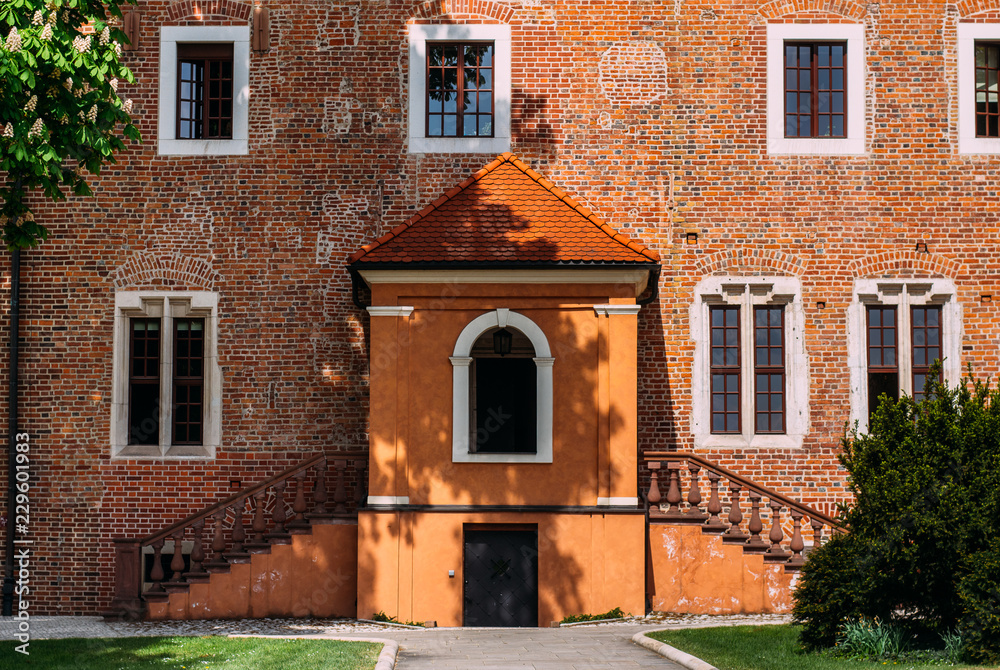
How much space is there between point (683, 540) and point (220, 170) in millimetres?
9134

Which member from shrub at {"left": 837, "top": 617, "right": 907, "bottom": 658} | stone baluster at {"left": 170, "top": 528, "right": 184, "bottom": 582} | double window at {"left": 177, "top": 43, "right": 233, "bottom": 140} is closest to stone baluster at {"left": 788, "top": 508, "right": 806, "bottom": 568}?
shrub at {"left": 837, "top": 617, "right": 907, "bottom": 658}

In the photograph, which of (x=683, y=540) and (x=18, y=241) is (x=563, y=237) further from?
(x=18, y=241)

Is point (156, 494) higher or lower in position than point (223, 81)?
lower

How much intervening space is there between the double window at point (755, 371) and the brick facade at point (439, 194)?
0.47m

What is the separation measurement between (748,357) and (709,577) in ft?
12.0

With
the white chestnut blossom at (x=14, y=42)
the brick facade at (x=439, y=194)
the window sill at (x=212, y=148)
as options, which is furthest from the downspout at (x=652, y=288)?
the white chestnut blossom at (x=14, y=42)

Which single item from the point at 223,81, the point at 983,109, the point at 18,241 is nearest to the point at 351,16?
the point at 223,81

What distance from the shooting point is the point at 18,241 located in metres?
11.8

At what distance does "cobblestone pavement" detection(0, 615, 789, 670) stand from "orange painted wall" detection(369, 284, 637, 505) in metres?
1.83

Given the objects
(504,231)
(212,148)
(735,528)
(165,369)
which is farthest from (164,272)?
(735,528)

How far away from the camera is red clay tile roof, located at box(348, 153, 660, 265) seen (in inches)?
581

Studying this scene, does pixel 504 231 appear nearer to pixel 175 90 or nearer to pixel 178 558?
pixel 175 90

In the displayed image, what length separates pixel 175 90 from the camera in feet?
55.9

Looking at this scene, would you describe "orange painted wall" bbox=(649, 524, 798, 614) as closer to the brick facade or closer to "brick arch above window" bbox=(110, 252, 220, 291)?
the brick facade
